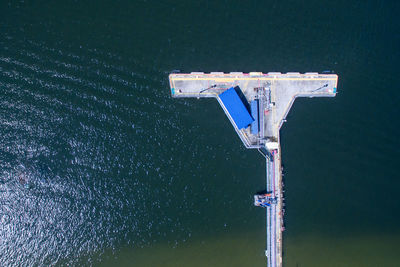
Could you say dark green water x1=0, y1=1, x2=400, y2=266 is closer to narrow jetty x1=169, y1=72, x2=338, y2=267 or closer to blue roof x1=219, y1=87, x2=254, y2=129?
narrow jetty x1=169, y1=72, x2=338, y2=267

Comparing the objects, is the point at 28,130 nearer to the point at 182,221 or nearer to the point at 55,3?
the point at 55,3

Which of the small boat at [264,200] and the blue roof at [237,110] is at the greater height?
the blue roof at [237,110]

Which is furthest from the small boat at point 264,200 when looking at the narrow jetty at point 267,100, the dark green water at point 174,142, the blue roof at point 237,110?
the blue roof at point 237,110

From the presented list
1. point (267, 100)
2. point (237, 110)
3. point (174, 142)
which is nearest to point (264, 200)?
point (237, 110)

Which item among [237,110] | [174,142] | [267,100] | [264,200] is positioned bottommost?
[264,200]

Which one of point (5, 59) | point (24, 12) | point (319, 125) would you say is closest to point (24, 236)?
point (5, 59)

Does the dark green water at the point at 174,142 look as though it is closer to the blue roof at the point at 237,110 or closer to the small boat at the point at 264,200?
the small boat at the point at 264,200

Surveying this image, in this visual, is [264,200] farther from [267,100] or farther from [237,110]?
[267,100]
